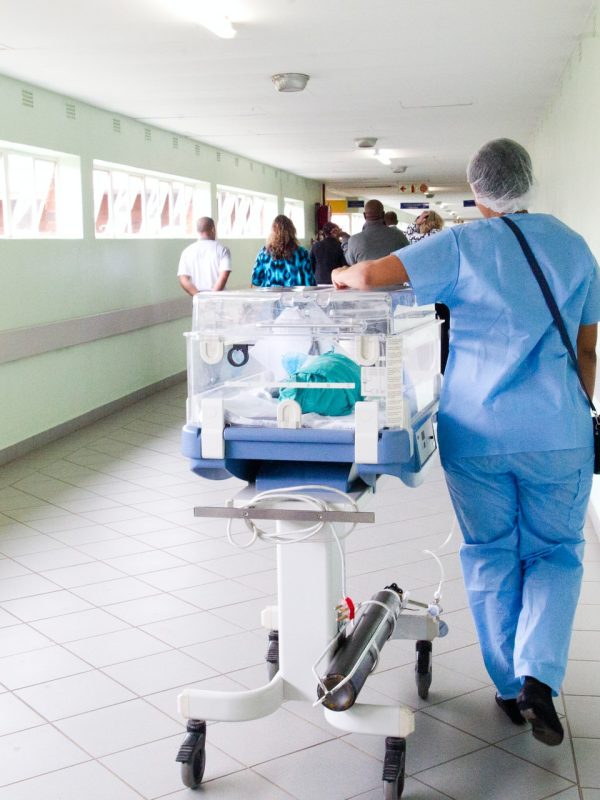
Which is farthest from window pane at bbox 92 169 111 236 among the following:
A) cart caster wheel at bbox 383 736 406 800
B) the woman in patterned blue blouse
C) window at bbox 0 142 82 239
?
cart caster wheel at bbox 383 736 406 800

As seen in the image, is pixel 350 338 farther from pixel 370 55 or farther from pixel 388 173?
pixel 388 173

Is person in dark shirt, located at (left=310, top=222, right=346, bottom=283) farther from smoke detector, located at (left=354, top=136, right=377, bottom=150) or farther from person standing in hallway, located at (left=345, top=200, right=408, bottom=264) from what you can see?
smoke detector, located at (left=354, top=136, right=377, bottom=150)

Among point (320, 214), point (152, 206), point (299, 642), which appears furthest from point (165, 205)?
point (299, 642)

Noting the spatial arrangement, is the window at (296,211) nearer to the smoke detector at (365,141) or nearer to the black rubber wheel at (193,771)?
the smoke detector at (365,141)

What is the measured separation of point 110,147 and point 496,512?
669cm

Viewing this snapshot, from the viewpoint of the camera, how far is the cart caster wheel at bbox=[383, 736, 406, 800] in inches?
93.5

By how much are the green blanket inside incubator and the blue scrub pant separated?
0.42 m

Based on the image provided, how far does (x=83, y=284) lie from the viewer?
7930 mm

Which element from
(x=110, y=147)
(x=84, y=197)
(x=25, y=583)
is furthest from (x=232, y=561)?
(x=110, y=147)

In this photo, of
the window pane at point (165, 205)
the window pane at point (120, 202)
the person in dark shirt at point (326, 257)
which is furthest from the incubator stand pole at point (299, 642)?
the window pane at point (165, 205)

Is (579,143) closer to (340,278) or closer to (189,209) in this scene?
(340,278)

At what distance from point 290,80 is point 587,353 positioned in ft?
15.0

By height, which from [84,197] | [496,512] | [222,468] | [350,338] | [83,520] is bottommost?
[83,520]

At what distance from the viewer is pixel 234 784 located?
2.51m
